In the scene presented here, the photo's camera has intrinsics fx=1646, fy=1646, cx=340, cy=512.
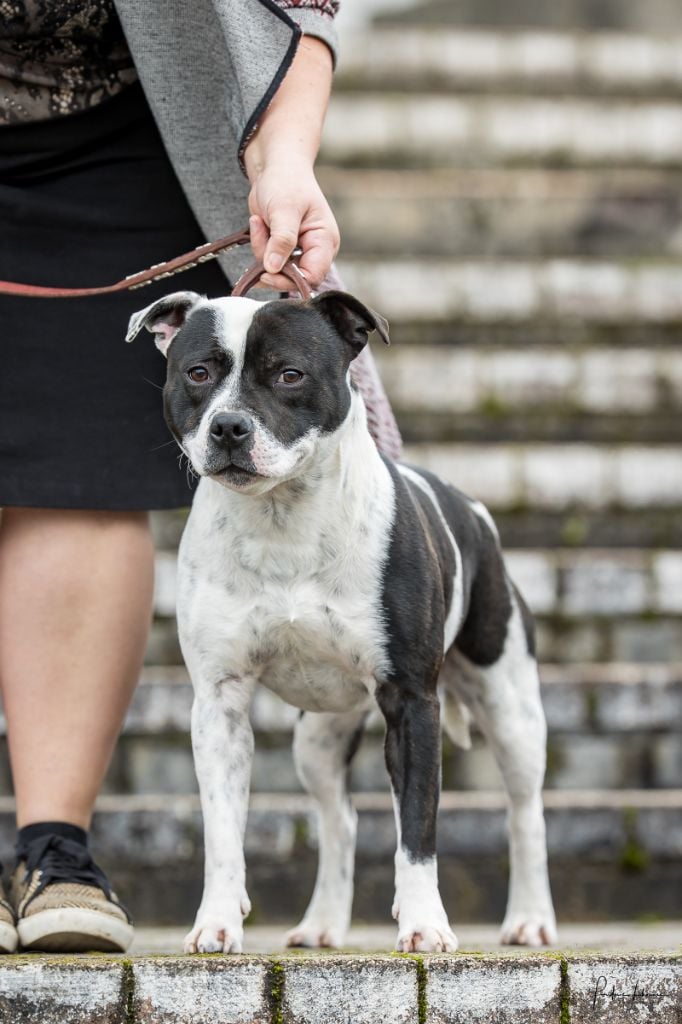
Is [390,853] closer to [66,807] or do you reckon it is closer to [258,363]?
[66,807]

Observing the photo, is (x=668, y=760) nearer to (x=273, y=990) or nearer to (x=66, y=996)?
(x=273, y=990)

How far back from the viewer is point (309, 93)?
3.32 meters

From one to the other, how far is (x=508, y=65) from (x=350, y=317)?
7764mm

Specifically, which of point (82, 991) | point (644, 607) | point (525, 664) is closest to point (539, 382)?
point (644, 607)

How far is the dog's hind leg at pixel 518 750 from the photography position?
150 inches

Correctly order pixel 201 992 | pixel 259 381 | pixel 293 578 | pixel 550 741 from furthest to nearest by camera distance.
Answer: pixel 550 741
pixel 293 578
pixel 259 381
pixel 201 992

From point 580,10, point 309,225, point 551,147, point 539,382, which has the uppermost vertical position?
point 580,10

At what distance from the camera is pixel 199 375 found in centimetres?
307

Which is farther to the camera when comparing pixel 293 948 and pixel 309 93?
pixel 293 948

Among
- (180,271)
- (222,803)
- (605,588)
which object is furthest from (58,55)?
(605,588)

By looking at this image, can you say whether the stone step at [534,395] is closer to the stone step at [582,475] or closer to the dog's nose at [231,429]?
the stone step at [582,475]

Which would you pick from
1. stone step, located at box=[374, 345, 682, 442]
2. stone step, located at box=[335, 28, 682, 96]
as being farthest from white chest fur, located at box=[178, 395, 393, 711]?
stone step, located at box=[335, 28, 682, 96]

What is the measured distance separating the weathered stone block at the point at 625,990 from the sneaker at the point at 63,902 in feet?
3.05

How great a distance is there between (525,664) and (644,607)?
227cm
